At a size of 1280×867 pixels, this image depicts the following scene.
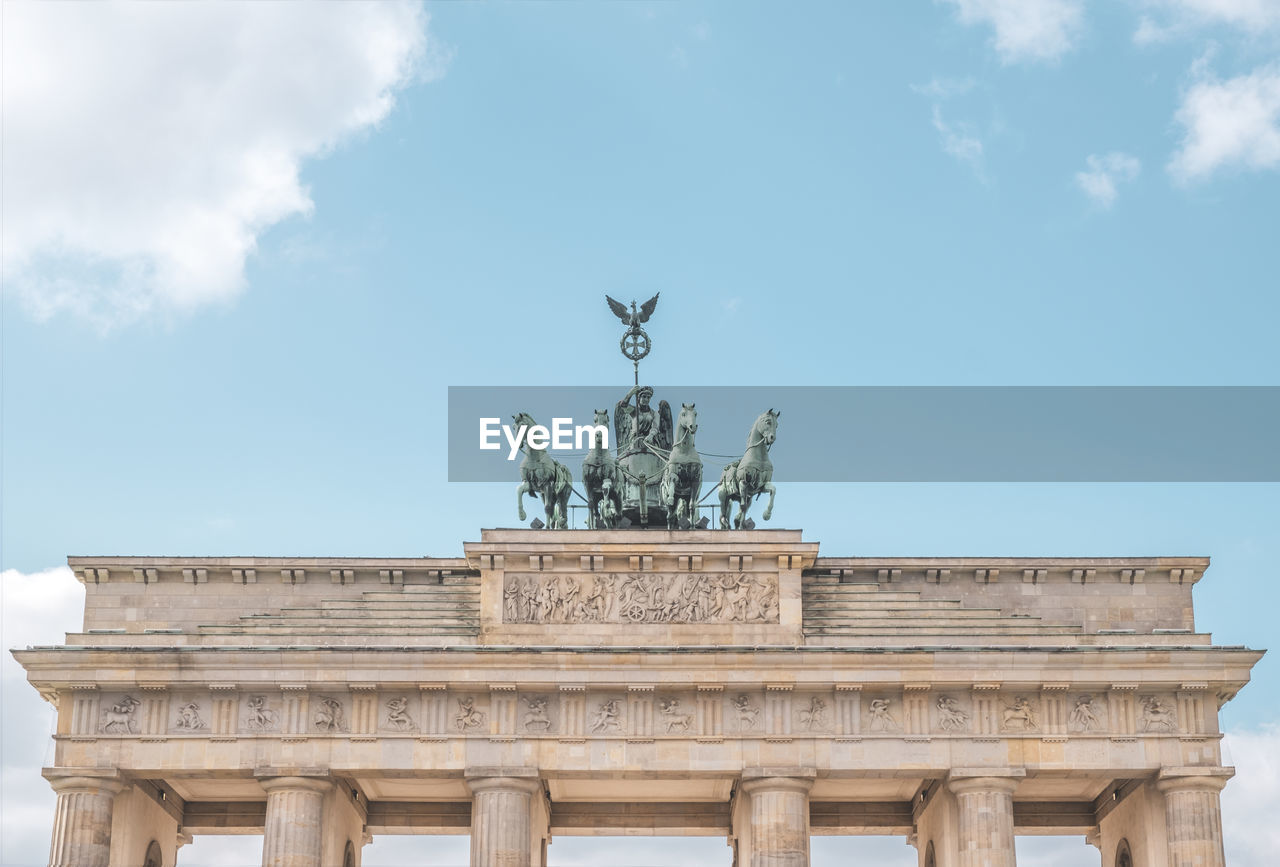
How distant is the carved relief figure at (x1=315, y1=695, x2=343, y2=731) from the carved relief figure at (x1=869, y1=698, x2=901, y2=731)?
11647mm

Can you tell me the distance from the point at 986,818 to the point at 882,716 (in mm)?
3078

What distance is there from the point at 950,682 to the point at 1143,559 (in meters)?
6.44

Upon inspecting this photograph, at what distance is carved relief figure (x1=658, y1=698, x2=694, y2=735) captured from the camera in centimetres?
4122

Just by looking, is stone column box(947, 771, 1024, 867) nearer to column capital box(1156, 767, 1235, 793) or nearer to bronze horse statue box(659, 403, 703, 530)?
column capital box(1156, 767, 1235, 793)

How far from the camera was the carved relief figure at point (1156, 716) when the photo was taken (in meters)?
41.2

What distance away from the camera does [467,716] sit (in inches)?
1624

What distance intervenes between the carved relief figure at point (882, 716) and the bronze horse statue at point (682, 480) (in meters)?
6.34

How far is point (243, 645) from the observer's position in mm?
41594

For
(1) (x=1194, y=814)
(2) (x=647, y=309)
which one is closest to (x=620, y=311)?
(2) (x=647, y=309)

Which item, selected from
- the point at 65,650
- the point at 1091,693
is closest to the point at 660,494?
the point at 1091,693

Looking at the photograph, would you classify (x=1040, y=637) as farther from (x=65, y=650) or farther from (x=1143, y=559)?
(x=65, y=650)

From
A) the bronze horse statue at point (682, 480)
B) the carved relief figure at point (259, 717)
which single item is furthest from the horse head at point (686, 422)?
the carved relief figure at point (259, 717)

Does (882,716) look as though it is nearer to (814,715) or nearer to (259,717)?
(814,715)

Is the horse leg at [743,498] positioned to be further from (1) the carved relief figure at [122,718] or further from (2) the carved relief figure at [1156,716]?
(1) the carved relief figure at [122,718]
